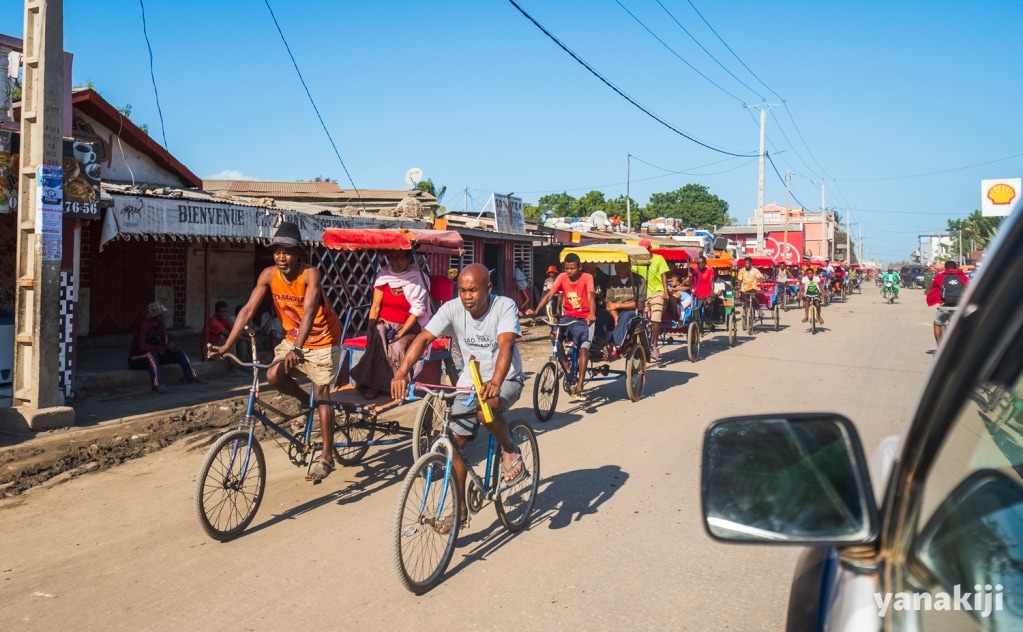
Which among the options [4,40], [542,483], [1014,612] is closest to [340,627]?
[542,483]

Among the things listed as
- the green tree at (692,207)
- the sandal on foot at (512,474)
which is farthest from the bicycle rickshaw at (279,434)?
the green tree at (692,207)

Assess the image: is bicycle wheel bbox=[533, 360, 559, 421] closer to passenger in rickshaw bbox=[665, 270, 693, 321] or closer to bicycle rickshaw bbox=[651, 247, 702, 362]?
passenger in rickshaw bbox=[665, 270, 693, 321]

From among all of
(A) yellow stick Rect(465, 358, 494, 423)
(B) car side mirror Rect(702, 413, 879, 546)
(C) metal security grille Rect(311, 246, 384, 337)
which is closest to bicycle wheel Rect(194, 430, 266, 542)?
(A) yellow stick Rect(465, 358, 494, 423)

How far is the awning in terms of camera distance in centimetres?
1003

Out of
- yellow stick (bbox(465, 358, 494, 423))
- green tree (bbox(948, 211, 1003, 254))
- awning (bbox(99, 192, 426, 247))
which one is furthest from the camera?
awning (bbox(99, 192, 426, 247))

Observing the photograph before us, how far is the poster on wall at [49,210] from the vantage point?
804 cm

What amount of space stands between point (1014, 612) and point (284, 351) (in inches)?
215

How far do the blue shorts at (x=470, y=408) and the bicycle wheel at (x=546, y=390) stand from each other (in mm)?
3526

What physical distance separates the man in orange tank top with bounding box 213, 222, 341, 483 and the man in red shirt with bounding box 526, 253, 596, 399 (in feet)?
12.6

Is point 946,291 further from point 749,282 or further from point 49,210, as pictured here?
point 49,210

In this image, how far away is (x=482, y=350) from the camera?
510 centimetres

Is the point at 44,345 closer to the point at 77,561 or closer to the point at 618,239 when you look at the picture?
the point at 77,561

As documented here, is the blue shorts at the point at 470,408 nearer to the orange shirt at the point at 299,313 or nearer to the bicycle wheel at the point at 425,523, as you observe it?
the bicycle wheel at the point at 425,523

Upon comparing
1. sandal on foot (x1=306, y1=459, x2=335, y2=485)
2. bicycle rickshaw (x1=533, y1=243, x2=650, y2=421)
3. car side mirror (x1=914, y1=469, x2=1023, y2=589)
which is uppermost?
car side mirror (x1=914, y1=469, x2=1023, y2=589)
